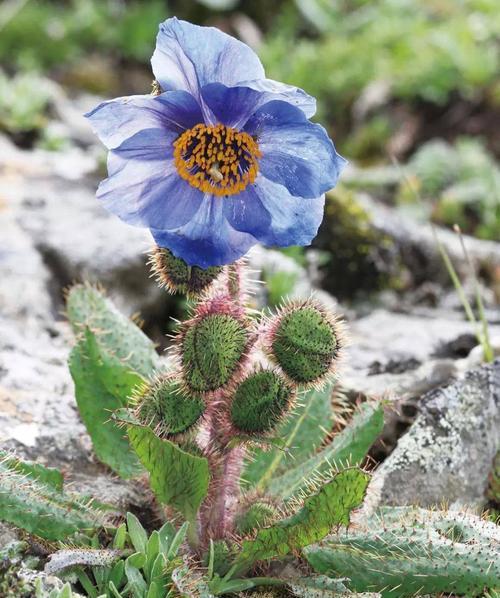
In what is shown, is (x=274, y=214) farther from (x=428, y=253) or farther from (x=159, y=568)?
(x=428, y=253)

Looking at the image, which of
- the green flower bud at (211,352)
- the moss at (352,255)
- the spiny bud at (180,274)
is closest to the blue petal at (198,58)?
the spiny bud at (180,274)

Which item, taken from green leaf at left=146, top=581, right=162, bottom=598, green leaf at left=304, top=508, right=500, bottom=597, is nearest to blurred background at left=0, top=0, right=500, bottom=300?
green leaf at left=304, top=508, right=500, bottom=597

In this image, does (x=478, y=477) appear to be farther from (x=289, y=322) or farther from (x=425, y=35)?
(x=425, y=35)

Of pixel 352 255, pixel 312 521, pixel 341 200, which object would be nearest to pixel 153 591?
pixel 312 521

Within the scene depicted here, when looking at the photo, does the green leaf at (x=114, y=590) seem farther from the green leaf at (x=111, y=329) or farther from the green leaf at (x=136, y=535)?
the green leaf at (x=111, y=329)

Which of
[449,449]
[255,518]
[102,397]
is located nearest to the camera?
[255,518]

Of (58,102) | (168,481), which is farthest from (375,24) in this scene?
(168,481)
